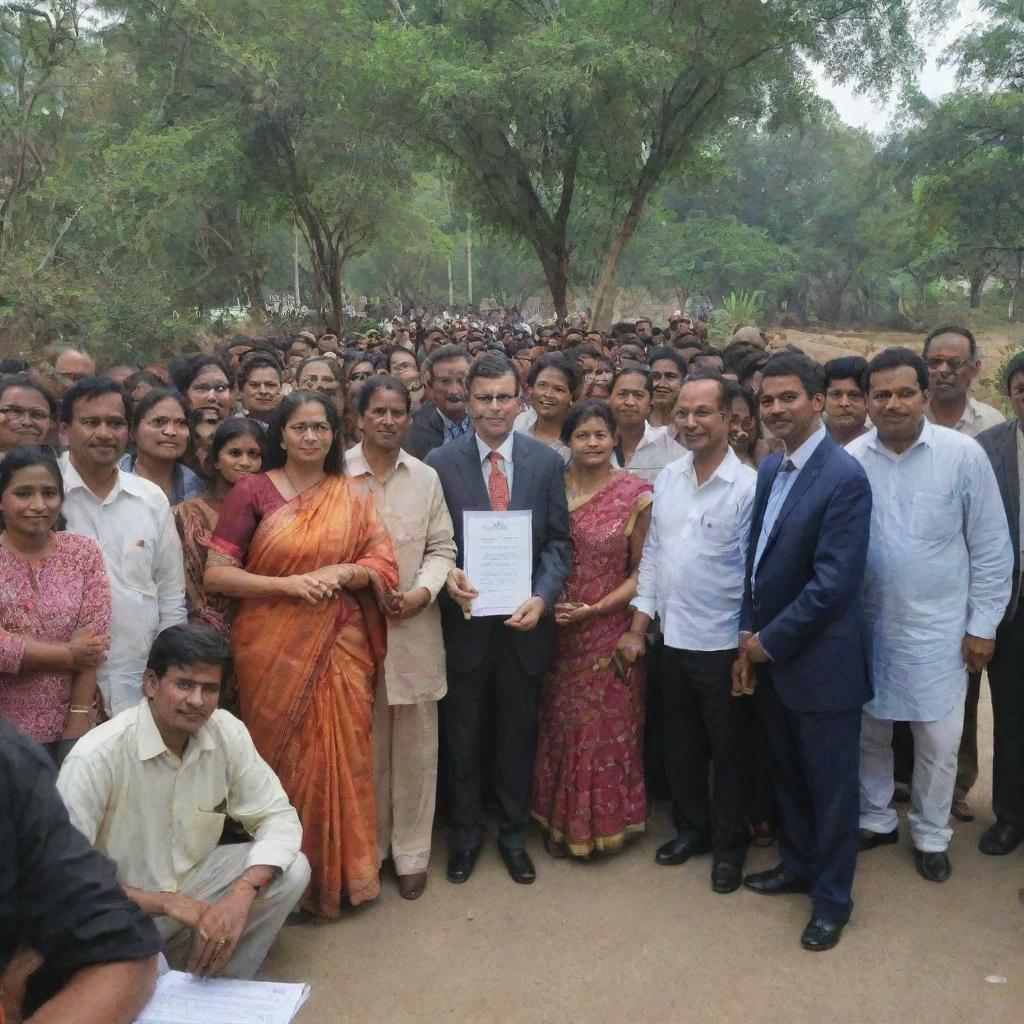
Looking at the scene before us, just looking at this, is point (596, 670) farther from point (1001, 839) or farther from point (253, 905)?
point (1001, 839)

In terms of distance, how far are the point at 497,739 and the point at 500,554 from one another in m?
0.80

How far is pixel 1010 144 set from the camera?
16781mm

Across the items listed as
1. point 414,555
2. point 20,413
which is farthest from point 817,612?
point 20,413

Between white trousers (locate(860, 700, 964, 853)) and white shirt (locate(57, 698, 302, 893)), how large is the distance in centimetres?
227

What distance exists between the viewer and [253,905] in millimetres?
2871

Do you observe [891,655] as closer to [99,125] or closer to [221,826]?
[221,826]

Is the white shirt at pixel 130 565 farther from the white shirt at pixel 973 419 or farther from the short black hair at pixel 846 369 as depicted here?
the white shirt at pixel 973 419

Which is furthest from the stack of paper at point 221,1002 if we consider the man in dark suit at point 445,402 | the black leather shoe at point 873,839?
the man in dark suit at point 445,402

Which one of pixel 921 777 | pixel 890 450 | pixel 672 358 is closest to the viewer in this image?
pixel 890 450

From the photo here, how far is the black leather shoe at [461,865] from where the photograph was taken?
3.68m

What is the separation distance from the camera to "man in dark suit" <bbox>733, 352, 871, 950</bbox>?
309 centimetres

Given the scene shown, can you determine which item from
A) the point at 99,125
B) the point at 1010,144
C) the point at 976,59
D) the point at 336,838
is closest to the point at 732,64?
the point at 976,59

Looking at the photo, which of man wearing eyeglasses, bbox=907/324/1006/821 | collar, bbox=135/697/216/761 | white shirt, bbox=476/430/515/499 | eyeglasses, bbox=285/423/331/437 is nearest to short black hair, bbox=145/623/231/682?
collar, bbox=135/697/216/761

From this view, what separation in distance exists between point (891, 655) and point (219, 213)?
23.5 meters
